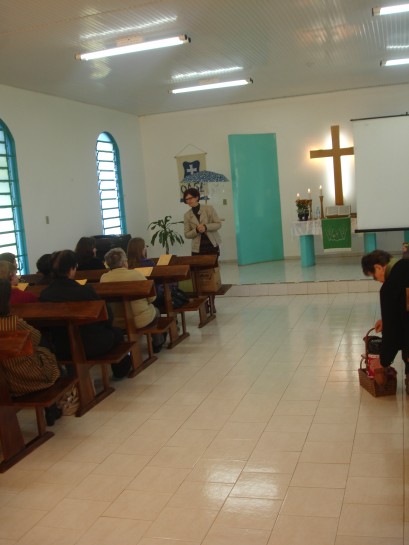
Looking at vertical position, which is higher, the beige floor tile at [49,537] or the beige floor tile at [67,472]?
the beige floor tile at [67,472]

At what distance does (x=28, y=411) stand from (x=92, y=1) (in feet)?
11.3

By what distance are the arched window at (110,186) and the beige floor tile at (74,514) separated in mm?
8035

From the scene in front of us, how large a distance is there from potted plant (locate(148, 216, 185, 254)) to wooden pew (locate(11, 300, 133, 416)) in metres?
7.13

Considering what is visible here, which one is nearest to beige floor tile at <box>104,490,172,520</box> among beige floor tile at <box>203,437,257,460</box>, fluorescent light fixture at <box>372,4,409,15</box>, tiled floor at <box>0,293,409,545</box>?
tiled floor at <box>0,293,409,545</box>

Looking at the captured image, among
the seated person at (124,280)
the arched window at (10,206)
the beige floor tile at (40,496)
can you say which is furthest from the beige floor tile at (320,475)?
the arched window at (10,206)

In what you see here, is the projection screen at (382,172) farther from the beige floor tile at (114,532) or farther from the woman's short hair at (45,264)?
the beige floor tile at (114,532)

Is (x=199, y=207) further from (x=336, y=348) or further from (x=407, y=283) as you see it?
(x=407, y=283)

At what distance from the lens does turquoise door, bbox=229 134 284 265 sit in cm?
1126

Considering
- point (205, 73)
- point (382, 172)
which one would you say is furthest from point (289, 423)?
point (382, 172)

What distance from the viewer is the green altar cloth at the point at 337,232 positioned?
1035 centimetres

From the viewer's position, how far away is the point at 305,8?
19.5 ft

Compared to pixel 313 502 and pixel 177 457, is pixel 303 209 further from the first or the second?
pixel 313 502

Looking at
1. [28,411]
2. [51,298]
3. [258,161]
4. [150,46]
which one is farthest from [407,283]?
[258,161]

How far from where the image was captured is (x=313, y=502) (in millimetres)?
2951
